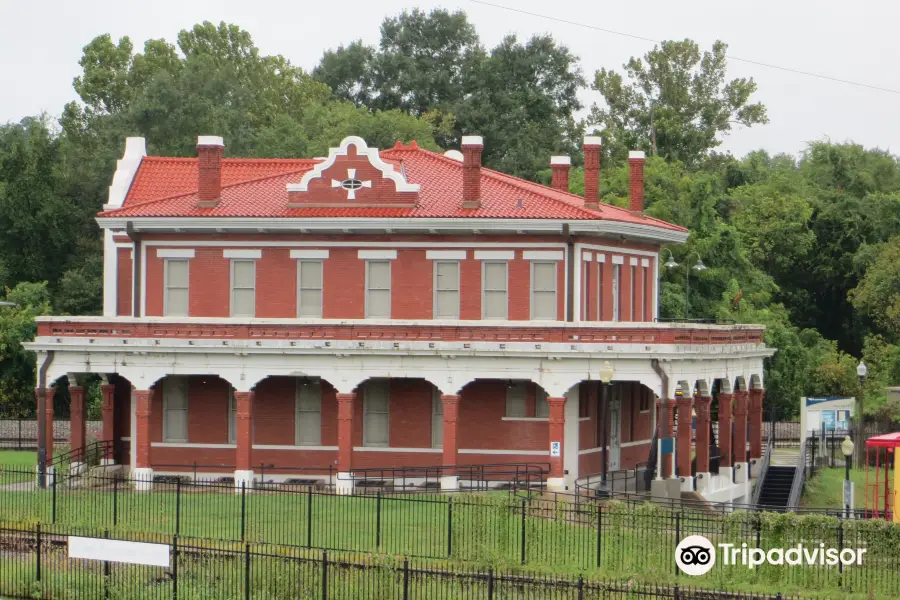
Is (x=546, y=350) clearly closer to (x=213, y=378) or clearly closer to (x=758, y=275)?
(x=213, y=378)

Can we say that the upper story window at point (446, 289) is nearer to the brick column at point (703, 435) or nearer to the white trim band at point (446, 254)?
the white trim band at point (446, 254)

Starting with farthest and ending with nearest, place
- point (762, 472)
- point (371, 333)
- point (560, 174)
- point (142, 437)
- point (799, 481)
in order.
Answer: point (560, 174) → point (762, 472) → point (799, 481) → point (142, 437) → point (371, 333)

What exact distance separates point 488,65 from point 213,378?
61.0 metres

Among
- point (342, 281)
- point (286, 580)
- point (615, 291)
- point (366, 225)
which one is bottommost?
point (286, 580)

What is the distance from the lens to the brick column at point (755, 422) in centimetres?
5841

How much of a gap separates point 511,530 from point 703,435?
49.1 ft

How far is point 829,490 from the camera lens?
189ft

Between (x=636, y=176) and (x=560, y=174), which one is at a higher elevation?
(x=560, y=174)

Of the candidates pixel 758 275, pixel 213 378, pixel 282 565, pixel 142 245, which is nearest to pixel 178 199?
pixel 142 245

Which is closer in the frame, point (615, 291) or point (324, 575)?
point (324, 575)

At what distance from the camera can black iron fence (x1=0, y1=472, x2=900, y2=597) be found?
3500cm

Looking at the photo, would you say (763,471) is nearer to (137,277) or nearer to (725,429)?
(725,429)

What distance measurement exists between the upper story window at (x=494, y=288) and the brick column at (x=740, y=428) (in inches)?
370

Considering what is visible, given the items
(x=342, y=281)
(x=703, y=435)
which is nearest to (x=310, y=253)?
(x=342, y=281)
